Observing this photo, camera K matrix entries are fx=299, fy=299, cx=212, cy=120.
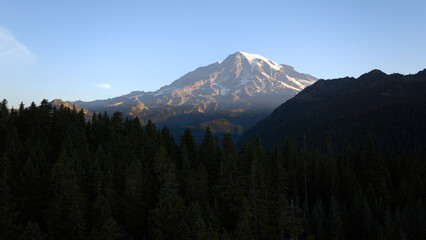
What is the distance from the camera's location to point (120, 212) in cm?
4994

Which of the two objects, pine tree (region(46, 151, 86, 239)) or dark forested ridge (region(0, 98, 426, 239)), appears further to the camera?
dark forested ridge (region(0, 98, 426, 239))

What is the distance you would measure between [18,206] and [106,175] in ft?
44.2

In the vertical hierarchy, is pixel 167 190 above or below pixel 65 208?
below

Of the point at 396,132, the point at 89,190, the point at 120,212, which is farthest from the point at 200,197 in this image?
the point at 396,132

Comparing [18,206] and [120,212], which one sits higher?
[18,206]

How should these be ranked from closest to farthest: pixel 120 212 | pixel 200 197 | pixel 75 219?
pixel 75 219 < pixel 120 212 < pixel 200 197

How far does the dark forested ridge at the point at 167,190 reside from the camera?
4153 centimetres

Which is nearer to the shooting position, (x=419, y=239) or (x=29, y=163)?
(x=29, y=163)

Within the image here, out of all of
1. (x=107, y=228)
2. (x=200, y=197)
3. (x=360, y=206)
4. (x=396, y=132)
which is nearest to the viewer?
(x=107, y=228)

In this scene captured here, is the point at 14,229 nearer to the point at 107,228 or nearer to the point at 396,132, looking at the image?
the point at 107,228

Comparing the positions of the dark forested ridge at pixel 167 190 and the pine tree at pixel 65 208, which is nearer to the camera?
the pine tree at pixel 65 208

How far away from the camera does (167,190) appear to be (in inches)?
1898

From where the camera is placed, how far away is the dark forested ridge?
41531 millimetres

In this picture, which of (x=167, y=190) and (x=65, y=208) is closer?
(x=65, y=208)
